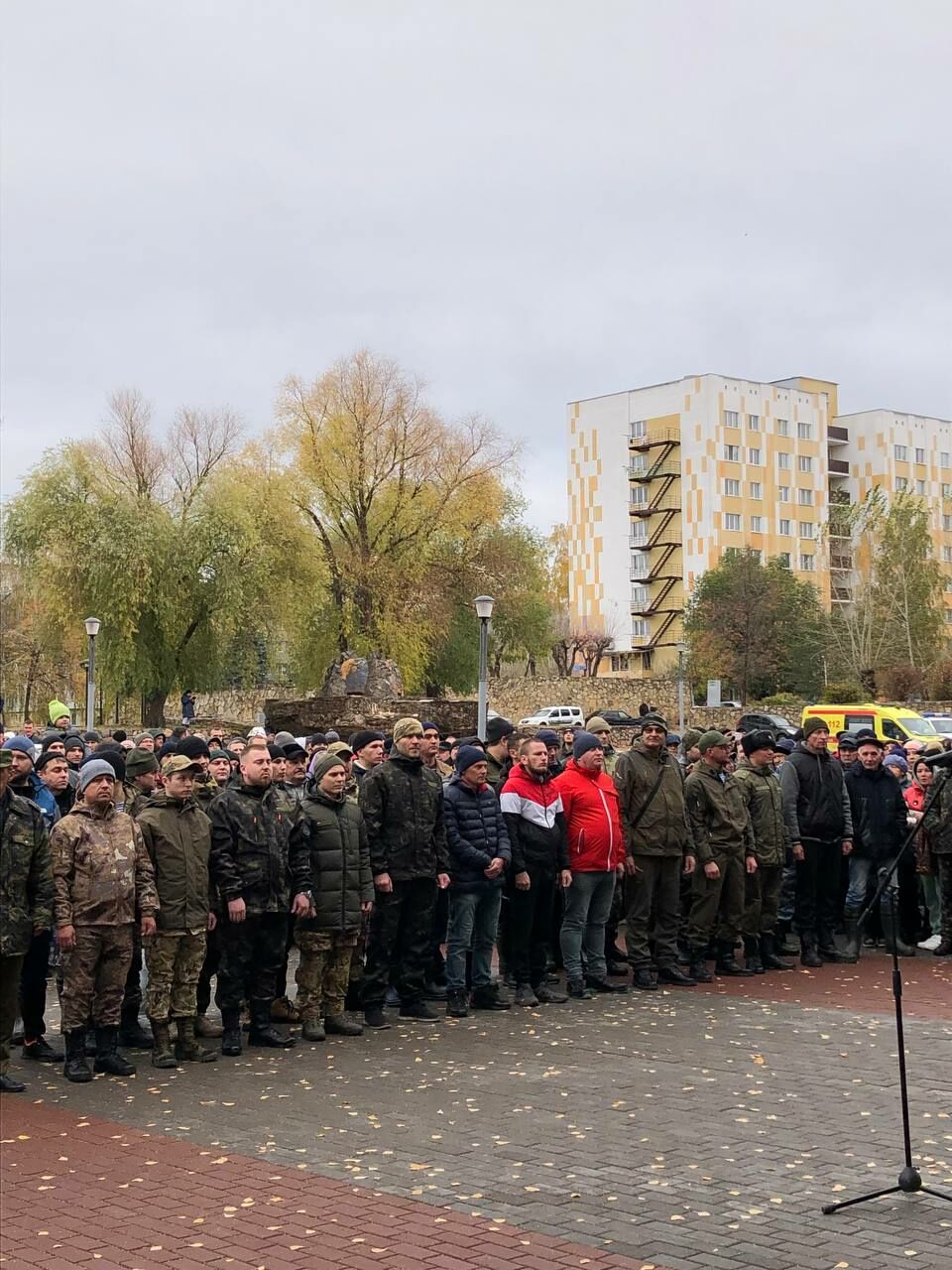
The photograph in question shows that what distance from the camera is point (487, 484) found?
5728 centimetres

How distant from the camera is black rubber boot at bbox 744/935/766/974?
1309cm

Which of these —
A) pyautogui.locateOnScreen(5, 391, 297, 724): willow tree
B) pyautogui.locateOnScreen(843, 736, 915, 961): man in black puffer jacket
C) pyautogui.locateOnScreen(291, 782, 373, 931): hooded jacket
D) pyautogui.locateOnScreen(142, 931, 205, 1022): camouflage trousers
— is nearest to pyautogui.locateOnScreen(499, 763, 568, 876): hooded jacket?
pyautogui.locateOnScreen(291, 782, 373, 931): hooded jacket

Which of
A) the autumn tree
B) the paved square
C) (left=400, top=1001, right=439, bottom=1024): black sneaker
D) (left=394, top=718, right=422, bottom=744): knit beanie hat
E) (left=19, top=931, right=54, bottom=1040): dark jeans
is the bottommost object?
(left=400, top=1001, right=439, bottom=1024): black sneaker

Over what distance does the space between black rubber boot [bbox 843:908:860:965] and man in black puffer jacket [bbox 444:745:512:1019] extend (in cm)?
Answer: 364

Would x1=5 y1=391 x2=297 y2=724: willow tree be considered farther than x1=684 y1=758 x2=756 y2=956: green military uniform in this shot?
Yes

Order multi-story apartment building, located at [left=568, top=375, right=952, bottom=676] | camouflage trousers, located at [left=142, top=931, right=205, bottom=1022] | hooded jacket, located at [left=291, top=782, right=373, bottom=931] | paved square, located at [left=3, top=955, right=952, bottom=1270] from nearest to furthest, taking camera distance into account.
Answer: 1. paved square, located at [left=3, top=955, right=952, bottom=1270]
2. camouflage trousers, located at [left=142, top=931, right=205, bottom=1022]
3. hooded jacket, located at [left=291, top=782, right=373, bottom=931]
4. multi-story apartment building, located at [left=568, top=375, right=952, bottom=676]

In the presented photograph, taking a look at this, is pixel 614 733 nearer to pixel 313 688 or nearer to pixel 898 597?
pixel 313 688

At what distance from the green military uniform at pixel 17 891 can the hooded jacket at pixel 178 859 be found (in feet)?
2.55

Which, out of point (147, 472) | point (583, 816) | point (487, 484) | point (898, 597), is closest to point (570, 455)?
point (898, 597)

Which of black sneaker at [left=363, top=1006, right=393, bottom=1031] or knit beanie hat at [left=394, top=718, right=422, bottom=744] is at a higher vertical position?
knit beanie hat at [left=394, top=718, right=422, bottom=744]

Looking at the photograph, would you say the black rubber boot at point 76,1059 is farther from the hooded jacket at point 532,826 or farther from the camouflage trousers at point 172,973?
the hooded jacket at point 532,826

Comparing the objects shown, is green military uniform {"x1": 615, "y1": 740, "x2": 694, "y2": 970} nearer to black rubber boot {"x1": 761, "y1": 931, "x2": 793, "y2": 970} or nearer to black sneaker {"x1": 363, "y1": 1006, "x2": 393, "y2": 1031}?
black rubber boot {"x1": 761, "y1": 931, "x2": 793, "y2": 970}

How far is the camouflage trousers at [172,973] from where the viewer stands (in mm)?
9523

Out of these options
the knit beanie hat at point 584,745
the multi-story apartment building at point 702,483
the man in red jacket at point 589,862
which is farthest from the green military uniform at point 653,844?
the multi-story apartment building at point 702,483
